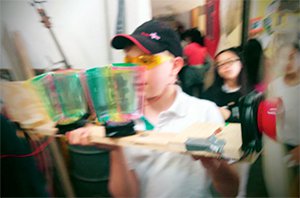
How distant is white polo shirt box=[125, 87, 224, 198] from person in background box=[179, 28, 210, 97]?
1.6 inches

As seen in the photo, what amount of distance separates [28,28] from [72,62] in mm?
259

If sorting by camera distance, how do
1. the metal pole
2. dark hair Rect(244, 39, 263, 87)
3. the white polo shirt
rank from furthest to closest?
the metal pole
the white polo shirt
dark hair Rect(244, 39, 263, 87)

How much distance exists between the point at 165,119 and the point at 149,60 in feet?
0.70

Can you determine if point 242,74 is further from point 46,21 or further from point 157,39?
point 46,21

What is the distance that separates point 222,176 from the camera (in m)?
0.93

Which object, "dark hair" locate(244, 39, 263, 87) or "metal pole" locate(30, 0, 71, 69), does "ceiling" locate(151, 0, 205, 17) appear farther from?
"metal pole" locate(30, 0, 71, 69)

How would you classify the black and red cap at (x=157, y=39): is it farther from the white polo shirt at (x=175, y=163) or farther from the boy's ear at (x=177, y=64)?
the white polo shirt at (x=175, y=163)

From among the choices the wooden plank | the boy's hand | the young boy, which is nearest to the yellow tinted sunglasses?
the young boy

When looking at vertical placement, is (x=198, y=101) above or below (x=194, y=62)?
below

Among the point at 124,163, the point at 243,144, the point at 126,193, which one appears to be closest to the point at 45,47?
the point at 124,163

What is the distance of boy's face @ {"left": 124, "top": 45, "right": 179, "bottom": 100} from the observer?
3.02 feet

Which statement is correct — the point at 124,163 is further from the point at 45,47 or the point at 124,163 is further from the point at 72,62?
the point at 45,47

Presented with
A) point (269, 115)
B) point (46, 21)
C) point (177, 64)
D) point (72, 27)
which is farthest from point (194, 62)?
point (46, 21)

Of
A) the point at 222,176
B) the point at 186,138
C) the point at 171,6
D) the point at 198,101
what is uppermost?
the point at 171,6
